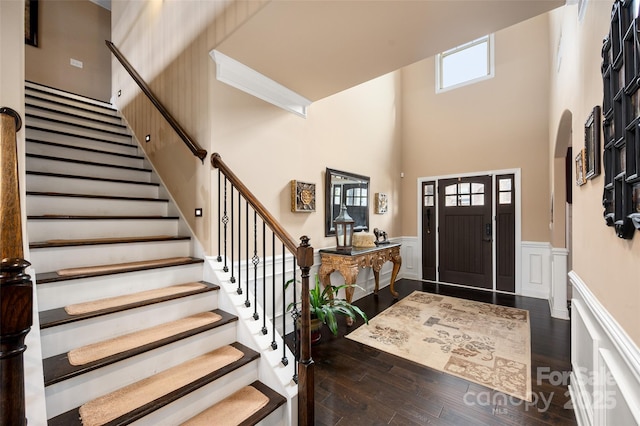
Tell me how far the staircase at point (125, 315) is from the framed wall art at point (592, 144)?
7.21ft

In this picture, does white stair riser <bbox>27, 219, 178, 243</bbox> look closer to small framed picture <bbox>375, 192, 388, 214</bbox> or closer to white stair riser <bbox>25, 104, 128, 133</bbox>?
white stair riser <bbox>25, 104, 128, 133</bbox>

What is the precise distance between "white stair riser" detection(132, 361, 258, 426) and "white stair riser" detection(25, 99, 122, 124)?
386 centimetres

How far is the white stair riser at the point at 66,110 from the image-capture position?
3.39 metres

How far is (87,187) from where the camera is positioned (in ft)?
8.63

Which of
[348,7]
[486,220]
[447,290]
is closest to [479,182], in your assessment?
[486,220]

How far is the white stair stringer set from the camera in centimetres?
173

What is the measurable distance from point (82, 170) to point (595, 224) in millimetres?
4151

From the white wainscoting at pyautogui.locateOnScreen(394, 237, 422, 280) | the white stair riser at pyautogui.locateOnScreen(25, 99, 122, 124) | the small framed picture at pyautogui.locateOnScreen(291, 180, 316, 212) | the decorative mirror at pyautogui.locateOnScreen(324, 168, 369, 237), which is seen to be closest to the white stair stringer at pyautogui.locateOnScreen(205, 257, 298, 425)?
the small framed picture at pyautogui.locateOnScreen(291, 180, 316, 212)

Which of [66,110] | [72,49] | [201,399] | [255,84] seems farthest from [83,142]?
[201,399]

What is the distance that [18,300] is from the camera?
71 centimetres

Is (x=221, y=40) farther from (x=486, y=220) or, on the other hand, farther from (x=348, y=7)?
(x=486, y=220)

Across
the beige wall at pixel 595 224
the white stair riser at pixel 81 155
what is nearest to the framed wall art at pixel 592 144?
the beige wall at pixel 595 224

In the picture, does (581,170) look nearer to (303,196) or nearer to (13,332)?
(303,196)

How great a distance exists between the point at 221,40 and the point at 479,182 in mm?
4694
